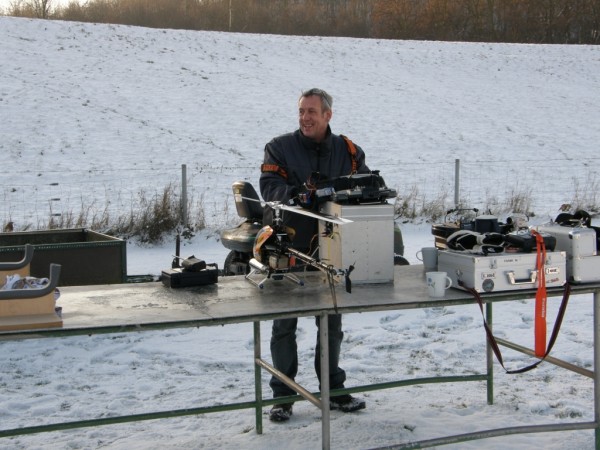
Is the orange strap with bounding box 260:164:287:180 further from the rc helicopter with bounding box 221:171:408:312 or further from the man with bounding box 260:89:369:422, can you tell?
the rc helicopter with bounding box 221:171:408:312

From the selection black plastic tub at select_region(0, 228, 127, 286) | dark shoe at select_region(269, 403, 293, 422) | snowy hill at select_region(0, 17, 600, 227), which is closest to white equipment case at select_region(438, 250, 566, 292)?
dark shoe at select_region(269, 403, 293, 422)

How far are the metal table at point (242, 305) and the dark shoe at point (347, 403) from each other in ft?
1.96

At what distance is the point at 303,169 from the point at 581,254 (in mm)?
1366

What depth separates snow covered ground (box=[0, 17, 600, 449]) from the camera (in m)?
4.09

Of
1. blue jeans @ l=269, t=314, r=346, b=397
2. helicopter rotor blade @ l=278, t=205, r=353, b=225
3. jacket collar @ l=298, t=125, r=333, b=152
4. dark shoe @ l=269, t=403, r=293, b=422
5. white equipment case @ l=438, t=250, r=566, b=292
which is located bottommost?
dark shoe @ l=269, t=403, r=293, b=422

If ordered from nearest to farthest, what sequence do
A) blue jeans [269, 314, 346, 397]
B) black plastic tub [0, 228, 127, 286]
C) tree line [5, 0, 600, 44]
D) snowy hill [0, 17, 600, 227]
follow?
blue jeans [269, 314, 346, 397] → black plastic tub [0, 228, 127, 286] → snowy hill [0, 17, 600, 227] → tree line [5, 0, 600, 44]

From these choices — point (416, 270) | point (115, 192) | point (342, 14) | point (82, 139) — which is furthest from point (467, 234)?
point (342, 14)

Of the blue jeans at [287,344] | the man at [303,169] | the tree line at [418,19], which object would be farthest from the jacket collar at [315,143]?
the tree line at [418,19]

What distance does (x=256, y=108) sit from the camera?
19.2 m

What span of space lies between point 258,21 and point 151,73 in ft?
44.8

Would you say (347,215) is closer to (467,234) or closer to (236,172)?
(467,234)

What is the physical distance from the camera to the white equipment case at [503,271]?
3.12 metres

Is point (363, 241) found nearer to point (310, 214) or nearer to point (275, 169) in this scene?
point (310, 214)

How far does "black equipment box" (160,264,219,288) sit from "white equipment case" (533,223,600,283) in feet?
4.90
